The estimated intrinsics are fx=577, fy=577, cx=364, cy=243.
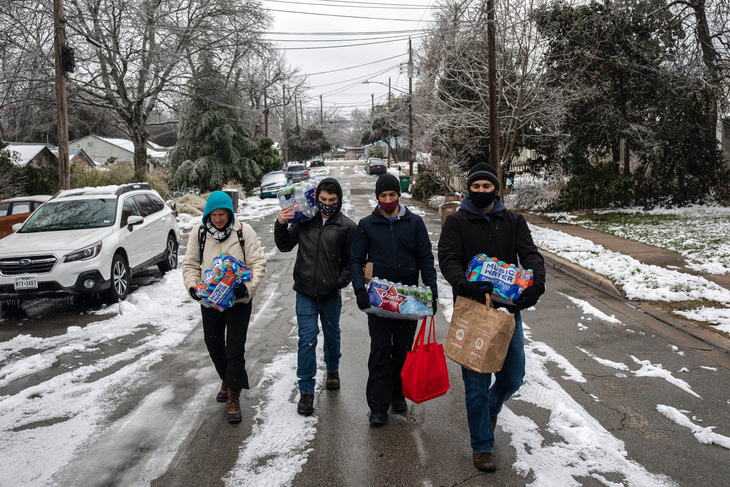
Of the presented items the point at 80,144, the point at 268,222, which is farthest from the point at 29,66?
the point at 80,144

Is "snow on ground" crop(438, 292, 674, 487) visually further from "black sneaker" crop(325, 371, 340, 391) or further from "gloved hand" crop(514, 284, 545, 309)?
"black sneaker" crop(325, 371, 340, 391)

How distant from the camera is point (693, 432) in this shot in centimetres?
429

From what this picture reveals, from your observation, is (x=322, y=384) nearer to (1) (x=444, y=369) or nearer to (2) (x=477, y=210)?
(1) (x=444, y=369)

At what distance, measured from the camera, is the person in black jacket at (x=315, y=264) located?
184 inches

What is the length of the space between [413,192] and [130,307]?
81.7 ft

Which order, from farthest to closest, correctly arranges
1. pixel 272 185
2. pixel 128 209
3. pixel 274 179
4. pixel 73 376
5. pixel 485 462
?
pixel 274 179
pixel 272 185
pixel 128 209
pixel 73 376
pixel 485 462

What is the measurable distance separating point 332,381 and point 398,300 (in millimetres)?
1414

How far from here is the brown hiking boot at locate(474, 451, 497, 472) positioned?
3.69 m

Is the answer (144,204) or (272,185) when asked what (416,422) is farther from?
(272,185)

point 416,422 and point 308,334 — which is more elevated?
point 308,334

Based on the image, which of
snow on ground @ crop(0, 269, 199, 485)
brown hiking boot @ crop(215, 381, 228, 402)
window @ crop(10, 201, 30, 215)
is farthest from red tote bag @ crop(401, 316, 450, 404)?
window @ crop(10, 201, 30, 215)

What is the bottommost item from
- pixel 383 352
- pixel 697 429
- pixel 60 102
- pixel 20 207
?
pixel 697 429

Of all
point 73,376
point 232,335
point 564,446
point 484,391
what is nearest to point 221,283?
point 232,335

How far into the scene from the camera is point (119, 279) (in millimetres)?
8977
